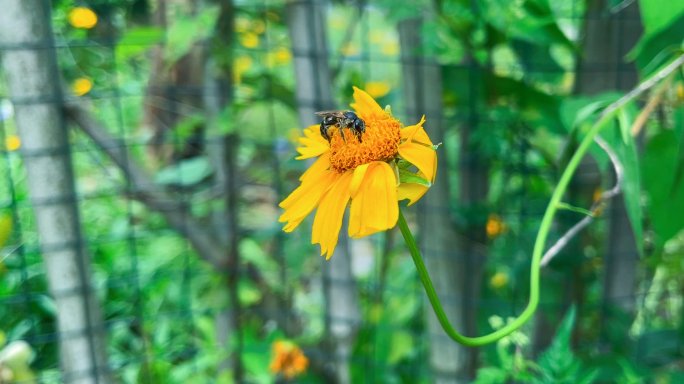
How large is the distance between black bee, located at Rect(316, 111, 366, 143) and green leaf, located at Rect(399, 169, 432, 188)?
0.14 ft

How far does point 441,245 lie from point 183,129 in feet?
2.06

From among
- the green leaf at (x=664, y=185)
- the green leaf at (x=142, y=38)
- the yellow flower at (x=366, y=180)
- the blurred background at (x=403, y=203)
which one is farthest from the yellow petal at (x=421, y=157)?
the green leaf at (x=142, y=38)

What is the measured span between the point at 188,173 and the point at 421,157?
1.01m

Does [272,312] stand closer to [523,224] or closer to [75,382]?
[75,382]

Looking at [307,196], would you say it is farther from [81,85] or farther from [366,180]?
[81,85]

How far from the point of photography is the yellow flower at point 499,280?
130cm

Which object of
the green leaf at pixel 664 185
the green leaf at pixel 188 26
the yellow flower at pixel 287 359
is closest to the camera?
the green leaf at pixel 664 185

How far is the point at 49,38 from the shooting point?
3.20ft

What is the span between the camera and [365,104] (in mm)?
491

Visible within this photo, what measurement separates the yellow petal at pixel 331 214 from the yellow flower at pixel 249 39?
0.97 m

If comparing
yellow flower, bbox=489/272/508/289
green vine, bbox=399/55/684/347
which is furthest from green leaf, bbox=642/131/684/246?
yellow flower, bbox=489/272/508/289

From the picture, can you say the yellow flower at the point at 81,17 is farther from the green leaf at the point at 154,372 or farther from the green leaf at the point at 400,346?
the green leaf at the point at 400,346

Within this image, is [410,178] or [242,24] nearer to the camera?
[410,178]

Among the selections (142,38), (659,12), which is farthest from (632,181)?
(142,38)
